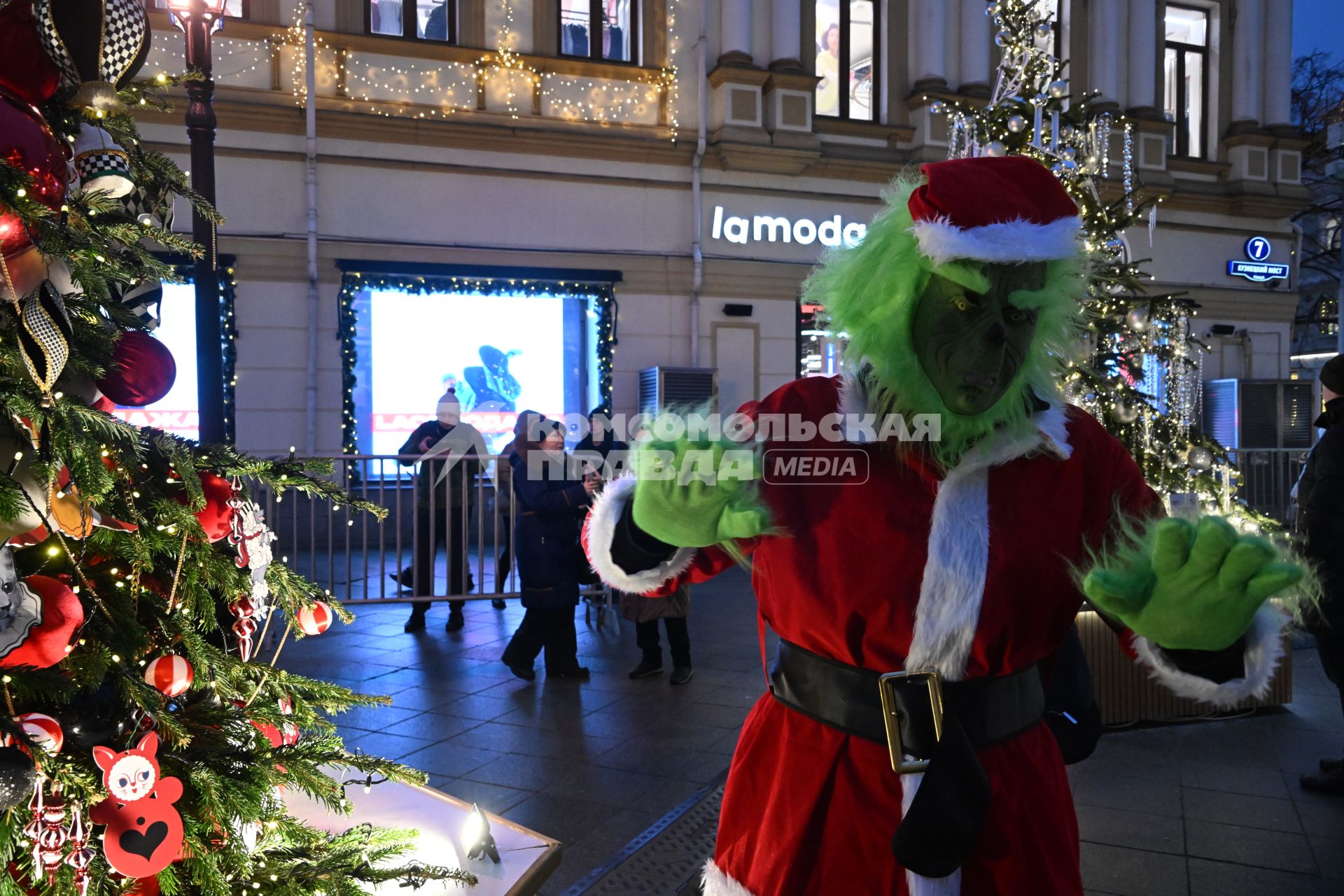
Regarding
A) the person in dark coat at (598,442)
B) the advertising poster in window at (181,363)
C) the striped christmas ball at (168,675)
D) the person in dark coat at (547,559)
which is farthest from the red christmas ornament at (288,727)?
the advertising poster in window at (181,363)

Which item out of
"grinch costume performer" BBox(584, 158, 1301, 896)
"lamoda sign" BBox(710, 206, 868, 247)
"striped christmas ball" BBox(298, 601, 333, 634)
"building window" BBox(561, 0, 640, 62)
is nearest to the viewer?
"grinch costume performer" BBox(584, 158, 1301, 896)

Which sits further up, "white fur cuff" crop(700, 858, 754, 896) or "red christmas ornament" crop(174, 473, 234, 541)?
"red christmas ornament" crop(174, 473, 234, 541)

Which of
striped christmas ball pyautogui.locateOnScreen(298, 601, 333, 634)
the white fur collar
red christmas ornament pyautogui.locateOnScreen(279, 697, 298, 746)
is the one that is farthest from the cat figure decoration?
the white fur collar

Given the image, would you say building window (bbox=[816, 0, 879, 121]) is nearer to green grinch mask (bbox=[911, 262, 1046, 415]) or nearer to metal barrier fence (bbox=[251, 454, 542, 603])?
metal barrier fence (bbox=[251, 454, 542, 603])

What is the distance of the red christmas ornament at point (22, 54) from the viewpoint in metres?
1.67

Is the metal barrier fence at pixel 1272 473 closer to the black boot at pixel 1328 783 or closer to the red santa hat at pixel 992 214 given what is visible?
the black boot at pixel 1328 783

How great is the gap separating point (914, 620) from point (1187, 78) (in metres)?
17.2

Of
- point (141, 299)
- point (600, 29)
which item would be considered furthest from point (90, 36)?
point (600, 29)

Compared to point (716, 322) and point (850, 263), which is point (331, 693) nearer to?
point (850, 263)

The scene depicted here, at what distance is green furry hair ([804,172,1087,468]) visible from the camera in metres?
1.78

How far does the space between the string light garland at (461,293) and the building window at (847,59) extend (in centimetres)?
429

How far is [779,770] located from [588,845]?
2.28 m

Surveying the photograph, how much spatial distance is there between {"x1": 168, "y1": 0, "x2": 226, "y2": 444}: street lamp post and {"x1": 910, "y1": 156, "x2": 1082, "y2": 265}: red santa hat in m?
3.86

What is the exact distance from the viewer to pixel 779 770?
69.6 inches
